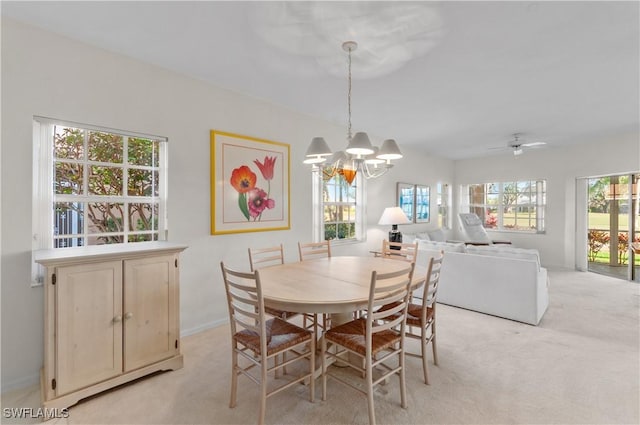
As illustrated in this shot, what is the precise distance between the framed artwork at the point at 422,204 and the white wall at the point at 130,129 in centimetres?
312

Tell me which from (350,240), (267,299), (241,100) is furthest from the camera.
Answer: (350,240)

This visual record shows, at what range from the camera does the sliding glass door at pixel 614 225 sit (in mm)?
5078

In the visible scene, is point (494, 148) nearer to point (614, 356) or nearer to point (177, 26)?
point (614, 356)

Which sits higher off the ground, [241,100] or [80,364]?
[241,100]

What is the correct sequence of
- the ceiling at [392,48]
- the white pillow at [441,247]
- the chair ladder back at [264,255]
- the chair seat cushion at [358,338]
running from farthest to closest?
1. the white pillow at [441,247]
2. the chair ladder back at [264,255]
3. the ceiling at [392,48]
4. the chair seat cushion at [358,338]

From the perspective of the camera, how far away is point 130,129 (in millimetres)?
2594

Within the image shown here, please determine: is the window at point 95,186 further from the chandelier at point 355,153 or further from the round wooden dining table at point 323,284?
the chandelier at point 355,153

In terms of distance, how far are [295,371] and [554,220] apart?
6.39 m

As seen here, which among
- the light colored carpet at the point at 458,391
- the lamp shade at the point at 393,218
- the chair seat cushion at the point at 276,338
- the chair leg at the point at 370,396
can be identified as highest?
the lamp shade at the point at 393,218

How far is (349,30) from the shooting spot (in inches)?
82.7

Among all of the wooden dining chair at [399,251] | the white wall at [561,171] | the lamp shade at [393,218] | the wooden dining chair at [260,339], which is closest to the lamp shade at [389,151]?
the wooden dining chair at [399,251]

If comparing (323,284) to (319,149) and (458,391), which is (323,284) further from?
(458,391)

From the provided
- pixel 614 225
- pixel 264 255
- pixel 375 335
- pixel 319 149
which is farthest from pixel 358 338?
pixel 614 225

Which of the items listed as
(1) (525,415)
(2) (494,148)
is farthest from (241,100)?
(2) (494,148)
